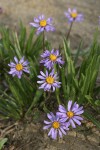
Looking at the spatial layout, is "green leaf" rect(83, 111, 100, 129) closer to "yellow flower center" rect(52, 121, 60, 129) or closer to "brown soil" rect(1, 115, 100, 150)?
"brown soil" rect(1, 115, 100, 150)

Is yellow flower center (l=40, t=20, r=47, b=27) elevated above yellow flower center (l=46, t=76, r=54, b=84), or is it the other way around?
yellow flower center (l=40, t=20, r=47, b=27)

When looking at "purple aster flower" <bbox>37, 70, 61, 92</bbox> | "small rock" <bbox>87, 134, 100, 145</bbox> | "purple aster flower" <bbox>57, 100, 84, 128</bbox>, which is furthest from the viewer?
"small rock" <bbox>87, 134, 100, 145</bbox>

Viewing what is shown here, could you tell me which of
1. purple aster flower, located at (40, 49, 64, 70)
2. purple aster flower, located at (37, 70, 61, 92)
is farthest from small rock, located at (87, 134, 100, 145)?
purple aster flower, located at (40, 49, 64, 70)

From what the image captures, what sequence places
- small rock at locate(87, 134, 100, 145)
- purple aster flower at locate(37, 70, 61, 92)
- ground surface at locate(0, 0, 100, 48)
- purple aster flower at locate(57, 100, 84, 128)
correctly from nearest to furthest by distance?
1. purple aster flower at locate(57, 100, 84, 128)
2. purple aster flower at locate(37, 70, 61, 92)
3. small rock at locate(87, 134, 100, 145)
4. ground surface at locate(0, 0, 100, 48)

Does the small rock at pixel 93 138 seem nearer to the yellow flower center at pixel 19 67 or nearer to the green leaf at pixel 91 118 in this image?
the green leaf at pixel 91 118

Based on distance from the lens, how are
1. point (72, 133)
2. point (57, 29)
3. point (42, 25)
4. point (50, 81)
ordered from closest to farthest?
point (50, 81) < point (72, 133) < point (42, 25) < point (57, 29)

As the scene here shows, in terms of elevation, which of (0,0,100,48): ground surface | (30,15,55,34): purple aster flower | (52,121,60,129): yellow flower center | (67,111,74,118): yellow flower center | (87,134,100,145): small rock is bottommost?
(87,134,100,145): small rock

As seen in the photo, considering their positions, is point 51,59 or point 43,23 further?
point 43,23

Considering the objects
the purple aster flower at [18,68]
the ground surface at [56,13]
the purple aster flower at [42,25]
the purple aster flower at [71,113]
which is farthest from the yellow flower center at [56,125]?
the ground surface at [56,13]

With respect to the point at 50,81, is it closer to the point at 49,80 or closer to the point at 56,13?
the point at 49,80

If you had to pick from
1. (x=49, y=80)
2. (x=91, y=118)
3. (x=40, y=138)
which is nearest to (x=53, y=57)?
(x=49, y=80)
